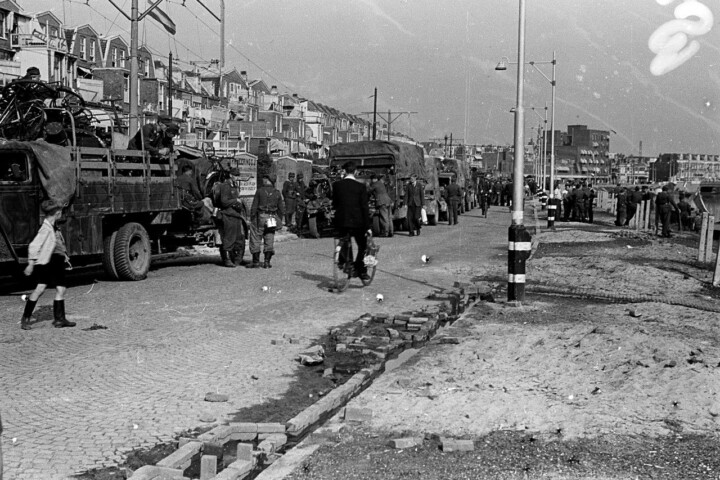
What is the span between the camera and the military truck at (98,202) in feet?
39.9

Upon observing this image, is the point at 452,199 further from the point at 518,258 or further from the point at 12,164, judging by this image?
the point at 12,164

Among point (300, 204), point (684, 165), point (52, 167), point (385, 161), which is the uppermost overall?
point (684, 165)

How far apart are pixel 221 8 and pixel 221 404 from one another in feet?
97.6

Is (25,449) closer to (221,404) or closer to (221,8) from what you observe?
(221,404)

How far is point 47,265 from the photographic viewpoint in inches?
373

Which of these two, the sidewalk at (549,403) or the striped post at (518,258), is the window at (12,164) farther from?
the striped post at (518,258)

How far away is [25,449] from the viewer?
17.2ft

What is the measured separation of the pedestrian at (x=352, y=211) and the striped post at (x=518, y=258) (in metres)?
2.40

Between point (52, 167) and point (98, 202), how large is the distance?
3.79 ft

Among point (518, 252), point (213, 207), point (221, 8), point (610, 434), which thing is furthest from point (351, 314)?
point (221, 8)

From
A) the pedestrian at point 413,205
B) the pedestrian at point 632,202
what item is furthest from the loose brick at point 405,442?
the pedestrian at point 632,202

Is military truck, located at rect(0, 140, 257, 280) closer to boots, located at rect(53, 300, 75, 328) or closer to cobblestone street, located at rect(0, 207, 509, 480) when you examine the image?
cobblestone street, located at rect(0, 207, 509, 480)

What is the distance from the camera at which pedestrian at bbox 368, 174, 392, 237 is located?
Result: 24337mm

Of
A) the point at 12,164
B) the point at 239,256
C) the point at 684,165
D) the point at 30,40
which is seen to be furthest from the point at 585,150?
the point at 12,164
